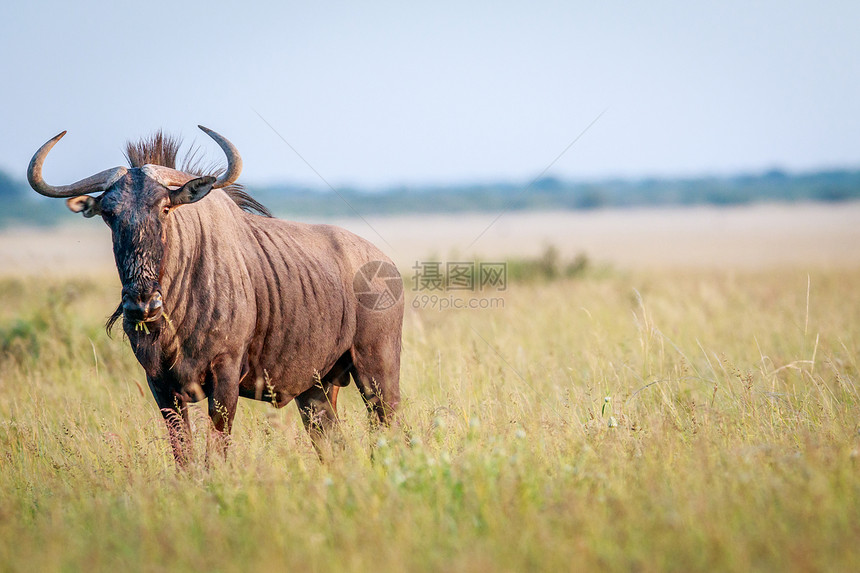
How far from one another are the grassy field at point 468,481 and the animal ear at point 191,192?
5.28ft

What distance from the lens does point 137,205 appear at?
14.8 ft

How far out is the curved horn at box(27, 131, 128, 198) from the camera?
482cm

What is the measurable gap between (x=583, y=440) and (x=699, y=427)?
887 mm

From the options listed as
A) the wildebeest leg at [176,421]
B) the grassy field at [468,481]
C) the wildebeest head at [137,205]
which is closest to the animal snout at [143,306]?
the wildebeest head at [137,205]

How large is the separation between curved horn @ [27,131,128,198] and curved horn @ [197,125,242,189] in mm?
592

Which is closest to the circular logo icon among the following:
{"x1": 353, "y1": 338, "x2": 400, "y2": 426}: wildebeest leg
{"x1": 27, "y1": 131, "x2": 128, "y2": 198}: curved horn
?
{"x1": 353, "y1": 338, "x2": 400, "y2": 426}: wildebeest leg

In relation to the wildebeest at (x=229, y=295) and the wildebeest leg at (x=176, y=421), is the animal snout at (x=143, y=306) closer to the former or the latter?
the wildebeest at (x=229, y=295)

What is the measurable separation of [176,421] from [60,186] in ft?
5.66

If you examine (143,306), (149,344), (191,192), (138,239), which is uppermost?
(191,192)

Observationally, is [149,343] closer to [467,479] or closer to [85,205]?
[85,205]

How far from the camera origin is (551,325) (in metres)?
10.5

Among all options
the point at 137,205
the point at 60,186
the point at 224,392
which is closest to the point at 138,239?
the point at 137,205

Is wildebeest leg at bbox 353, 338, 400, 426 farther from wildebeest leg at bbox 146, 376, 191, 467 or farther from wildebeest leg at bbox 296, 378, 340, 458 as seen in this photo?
wildebeest leg at bbox 146, 376, 191, 467

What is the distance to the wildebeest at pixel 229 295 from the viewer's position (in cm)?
459
